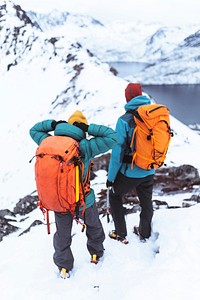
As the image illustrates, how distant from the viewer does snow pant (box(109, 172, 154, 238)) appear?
4.61 metres

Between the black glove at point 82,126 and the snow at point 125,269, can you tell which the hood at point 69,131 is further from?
the snow at point 125,269

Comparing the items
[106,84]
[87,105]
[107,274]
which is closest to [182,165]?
[107,274]

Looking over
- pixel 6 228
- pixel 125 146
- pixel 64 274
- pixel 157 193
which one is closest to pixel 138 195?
pixel 125 146

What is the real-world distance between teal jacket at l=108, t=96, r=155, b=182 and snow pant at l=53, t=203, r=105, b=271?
0.61 meters

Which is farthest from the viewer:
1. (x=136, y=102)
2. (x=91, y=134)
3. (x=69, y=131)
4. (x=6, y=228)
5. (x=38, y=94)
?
(x=38, y=94)

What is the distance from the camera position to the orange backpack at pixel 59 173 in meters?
3.64

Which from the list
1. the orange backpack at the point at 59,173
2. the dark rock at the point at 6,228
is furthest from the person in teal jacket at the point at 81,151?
the dark rock at the point at 6,228

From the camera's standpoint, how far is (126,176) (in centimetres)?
454

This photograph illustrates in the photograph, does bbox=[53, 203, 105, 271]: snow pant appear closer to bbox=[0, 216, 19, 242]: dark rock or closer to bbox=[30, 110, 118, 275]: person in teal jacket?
bbox=[30, 110, 118, 275]: person in teal jacket

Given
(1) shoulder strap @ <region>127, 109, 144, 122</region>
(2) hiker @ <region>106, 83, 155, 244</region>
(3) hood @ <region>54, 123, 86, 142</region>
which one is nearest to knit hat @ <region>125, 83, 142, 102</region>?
(2) hiker @ <region>106, 83, 155, 244</region>

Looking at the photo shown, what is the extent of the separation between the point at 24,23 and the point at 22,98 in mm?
13218

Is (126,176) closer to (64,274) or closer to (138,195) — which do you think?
(138,195)

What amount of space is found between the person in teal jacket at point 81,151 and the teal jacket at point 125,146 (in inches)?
12.7

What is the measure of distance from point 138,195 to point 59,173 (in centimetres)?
166
